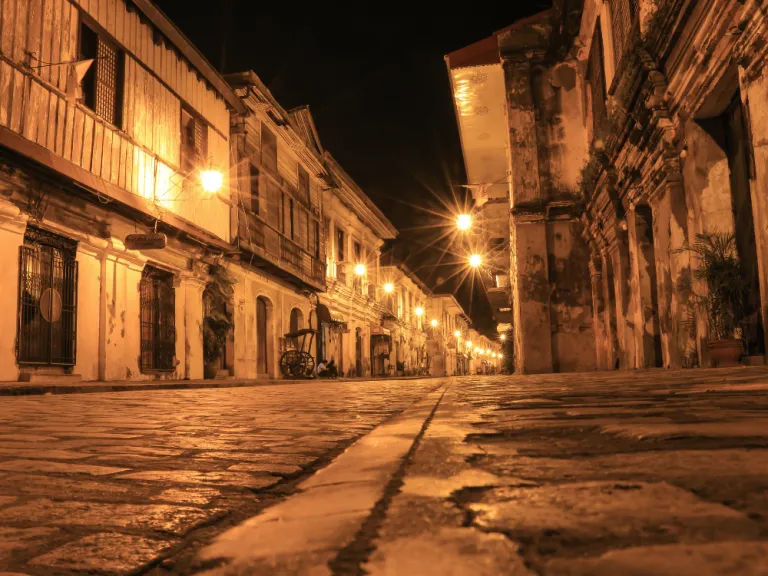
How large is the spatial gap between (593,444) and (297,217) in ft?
66.9

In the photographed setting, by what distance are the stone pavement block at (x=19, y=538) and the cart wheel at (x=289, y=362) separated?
1792cm

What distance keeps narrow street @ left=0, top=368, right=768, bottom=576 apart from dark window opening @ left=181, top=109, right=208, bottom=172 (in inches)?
504

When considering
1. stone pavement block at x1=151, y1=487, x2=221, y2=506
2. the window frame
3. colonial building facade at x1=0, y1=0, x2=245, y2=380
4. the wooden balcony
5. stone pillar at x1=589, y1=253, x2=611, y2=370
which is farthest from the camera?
the wooden balcony

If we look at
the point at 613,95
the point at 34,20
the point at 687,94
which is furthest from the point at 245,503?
the point at 34,20

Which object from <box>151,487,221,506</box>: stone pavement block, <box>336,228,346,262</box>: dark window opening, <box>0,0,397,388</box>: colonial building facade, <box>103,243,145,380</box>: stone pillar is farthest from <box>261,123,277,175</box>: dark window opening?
<box>151,487,221,506</box>: stone pavement block

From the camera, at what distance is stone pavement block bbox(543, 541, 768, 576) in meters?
0.74

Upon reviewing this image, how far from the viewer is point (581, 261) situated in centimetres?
1347

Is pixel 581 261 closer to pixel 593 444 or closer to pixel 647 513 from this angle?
pixel 593 444

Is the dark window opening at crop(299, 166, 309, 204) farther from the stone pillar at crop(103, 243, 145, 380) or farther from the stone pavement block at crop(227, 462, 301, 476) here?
the stone pavement block at crop(227, 462, 301, 476)

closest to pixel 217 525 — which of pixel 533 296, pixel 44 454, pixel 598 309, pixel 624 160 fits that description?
pixel 44 454

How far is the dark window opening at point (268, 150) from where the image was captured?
749 inches

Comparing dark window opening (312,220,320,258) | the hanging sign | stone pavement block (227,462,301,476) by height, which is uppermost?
dark window opening (312,220,320,258)

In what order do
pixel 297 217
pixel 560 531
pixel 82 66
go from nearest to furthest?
pixel 560 531 → pixel 82 66 → pixel 297 217

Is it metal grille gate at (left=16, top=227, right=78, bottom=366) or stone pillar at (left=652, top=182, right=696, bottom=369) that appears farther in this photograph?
metal grille gate at (left=16, top=227, right=78, bottom=366)
